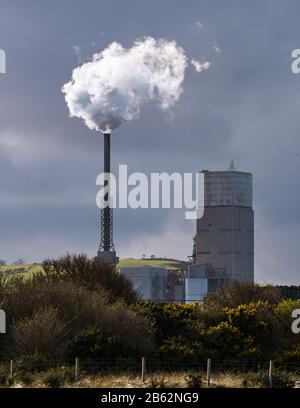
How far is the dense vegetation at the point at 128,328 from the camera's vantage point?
1588 inches

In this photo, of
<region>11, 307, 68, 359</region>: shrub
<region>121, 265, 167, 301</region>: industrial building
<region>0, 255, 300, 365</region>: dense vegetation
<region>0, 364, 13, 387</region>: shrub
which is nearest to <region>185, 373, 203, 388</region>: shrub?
<region>0, 255, 300, 365</region>: dense vegetation

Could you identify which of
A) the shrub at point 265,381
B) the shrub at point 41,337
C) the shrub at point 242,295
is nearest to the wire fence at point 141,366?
the shrub at point 265,381

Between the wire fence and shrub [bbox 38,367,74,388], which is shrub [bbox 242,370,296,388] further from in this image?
shrub [bbox 38,367,74,388]

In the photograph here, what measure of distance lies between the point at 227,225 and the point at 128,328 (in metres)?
123

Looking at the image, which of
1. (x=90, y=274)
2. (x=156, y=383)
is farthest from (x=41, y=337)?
(x=90, y=274)

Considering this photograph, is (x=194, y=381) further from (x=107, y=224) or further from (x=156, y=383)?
(x=107, y=224)

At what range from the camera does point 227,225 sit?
165 meters

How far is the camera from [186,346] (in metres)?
43.9

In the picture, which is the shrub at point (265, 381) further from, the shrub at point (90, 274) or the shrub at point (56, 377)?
the shrub at point (90, 274)

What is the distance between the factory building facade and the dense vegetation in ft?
366
